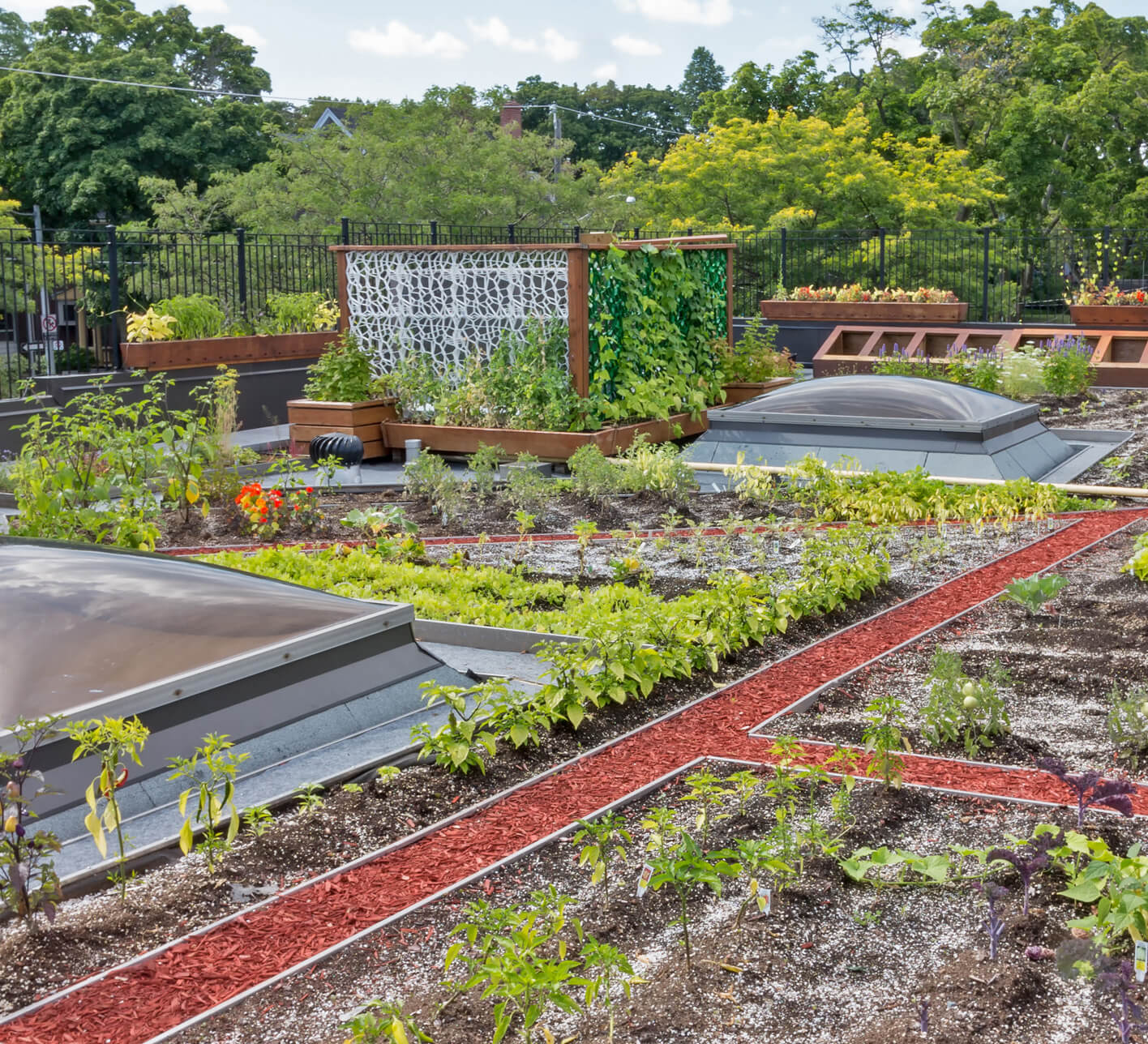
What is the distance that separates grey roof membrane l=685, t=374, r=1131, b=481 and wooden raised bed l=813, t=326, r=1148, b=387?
16.7 ft

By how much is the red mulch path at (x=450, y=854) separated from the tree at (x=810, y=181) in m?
27.4

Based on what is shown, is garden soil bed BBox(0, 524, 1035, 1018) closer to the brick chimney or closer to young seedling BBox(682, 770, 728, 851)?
young seedling BBox(682, 770, 728, 851)

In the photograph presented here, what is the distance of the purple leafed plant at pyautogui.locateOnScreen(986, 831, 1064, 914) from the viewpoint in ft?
11.4

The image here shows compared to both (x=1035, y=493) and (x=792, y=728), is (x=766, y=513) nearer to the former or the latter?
(x=1035, y=493)

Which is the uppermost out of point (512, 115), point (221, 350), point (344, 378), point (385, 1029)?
point (512, 115)

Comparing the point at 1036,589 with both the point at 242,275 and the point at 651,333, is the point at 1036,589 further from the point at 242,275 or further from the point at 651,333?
the point at 242,275

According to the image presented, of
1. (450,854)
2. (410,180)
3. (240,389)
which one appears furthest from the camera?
(410,180)

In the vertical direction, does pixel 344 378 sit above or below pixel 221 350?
below

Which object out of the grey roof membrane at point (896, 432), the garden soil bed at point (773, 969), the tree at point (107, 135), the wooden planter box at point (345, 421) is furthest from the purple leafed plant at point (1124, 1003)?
the tree at point (107, 135)

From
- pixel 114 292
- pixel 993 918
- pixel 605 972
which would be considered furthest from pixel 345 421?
pixel 993 918

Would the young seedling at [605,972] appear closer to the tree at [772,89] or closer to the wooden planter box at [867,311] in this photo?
the wooden planter box at [867,311]

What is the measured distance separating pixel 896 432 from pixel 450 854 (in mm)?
8194

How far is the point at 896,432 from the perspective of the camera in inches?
448

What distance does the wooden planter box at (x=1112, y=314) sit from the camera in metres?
18.5
